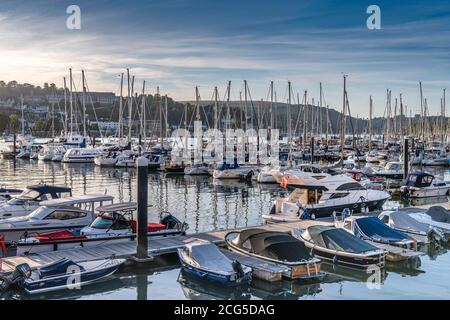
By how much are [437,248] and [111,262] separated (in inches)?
563

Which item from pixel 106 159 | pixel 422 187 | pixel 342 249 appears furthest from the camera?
pixel 106 159

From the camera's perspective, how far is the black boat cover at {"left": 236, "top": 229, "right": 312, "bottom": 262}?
19.2m

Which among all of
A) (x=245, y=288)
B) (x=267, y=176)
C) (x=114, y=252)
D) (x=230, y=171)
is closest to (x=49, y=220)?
(x=114, y=252)

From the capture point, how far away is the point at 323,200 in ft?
98.1

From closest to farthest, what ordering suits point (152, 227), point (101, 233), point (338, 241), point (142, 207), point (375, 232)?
1. point (142, 207)
2. point (338, 241)
3. point (101, 233)
4. point (375, 232)
5. point (152, 227)

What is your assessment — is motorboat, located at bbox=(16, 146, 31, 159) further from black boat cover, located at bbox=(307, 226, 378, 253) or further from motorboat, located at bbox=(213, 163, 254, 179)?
black boat cover, located at bbox=(307, 226, 378, 253)

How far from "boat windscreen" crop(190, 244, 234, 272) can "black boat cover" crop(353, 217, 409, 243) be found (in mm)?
6765

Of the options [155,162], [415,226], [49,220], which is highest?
[155,162]

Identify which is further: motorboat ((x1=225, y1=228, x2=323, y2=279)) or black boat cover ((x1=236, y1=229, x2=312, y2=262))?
black boat cover ((x1=236, y1=229, x2=312, y2=262))

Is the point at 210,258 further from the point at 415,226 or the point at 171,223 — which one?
the point at 415,226

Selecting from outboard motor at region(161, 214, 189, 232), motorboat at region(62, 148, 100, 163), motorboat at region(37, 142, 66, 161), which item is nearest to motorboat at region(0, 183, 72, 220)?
outboard motor at region(161, 214, 189, 232)

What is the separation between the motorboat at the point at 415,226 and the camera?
2411 cm

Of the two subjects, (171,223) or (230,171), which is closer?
(171,223)

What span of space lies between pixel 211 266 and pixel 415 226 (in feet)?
36.6
